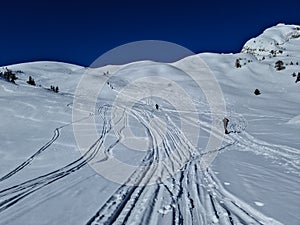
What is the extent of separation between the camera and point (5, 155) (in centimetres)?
757

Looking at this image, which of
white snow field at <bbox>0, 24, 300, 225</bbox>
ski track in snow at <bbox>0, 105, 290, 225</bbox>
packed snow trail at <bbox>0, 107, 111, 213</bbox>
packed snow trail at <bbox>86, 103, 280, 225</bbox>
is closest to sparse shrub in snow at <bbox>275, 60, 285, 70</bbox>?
white snow field at <bbox>0, 24, 300, 225</bbox>

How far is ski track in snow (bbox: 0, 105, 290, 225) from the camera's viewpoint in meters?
4.41

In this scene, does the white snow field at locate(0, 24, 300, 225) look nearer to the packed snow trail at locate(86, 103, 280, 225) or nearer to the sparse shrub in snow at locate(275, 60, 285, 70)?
the packed snow trail at locate(86, 103, 280, 225)

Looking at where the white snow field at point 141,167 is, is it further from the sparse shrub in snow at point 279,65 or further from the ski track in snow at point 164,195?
the sparse shrub in snow at point 279,65

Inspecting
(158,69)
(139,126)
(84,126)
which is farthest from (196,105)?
(158,69)

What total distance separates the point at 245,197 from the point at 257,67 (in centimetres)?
3105

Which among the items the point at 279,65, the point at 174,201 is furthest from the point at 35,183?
the point at 279,65

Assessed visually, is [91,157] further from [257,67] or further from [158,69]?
[158,69]

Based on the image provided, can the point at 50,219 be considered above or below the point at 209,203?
below

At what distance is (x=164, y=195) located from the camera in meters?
5.31

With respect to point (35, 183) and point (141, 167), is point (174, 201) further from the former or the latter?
point (35, 183)

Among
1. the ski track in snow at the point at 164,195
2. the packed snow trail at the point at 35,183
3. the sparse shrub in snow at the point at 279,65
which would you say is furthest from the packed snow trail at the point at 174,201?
the sparse shrub in snow at the point at 279,65

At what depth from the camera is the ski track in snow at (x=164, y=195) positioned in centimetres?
441

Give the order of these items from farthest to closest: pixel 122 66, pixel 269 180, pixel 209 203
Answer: pixel 122 66 < pixel 269 180 < pixel 209 203
